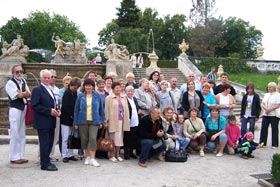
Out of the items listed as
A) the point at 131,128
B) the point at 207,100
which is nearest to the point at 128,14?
the point at 207,100

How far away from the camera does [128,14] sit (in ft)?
175

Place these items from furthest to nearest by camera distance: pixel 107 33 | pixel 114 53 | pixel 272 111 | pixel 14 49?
pixel 107 33, pixel 114 53, pixel 14 49, pixel 272 111

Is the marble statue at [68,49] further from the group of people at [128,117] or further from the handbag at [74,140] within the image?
the handbag at [74,140]

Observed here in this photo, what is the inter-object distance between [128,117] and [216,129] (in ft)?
7.63

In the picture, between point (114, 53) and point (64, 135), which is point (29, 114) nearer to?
point (64, 135)

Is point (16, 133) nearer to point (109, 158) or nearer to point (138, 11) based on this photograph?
point (109, 158)

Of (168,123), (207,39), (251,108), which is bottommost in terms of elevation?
(168,123)

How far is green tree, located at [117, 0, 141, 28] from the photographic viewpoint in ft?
174

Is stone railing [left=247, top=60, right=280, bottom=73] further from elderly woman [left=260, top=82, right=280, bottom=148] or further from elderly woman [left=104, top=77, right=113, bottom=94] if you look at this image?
elderly woman [left=104, top=77, right=113, bottom=94]

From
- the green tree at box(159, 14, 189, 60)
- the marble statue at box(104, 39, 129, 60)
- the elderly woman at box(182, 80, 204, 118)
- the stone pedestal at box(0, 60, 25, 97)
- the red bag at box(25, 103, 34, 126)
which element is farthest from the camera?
the green tree at box(159, 14, 189, 60)

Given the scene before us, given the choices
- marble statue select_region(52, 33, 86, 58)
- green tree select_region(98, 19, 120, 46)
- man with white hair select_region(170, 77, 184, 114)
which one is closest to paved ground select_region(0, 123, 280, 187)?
man with white hair select_region(170, 77, 184, 114)

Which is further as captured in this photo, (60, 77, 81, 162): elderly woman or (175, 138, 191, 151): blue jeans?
(175, 138, 191, 151): blue jeans

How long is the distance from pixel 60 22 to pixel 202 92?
60.9 m

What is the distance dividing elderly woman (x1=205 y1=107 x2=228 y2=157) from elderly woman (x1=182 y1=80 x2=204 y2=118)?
1.13 ft
